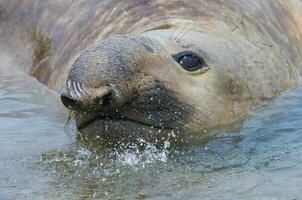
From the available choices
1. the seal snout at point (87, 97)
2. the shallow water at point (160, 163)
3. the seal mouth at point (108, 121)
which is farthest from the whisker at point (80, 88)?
the shallow water at point (160, 163)

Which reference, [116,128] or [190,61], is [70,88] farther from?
[190,61]

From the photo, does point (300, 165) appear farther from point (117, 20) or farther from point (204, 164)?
point (117, 20)

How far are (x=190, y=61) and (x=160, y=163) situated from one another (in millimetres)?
893

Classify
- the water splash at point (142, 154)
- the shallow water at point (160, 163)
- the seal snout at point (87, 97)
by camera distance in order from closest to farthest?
the shallow water at point (160, 163)
the seal snout at point (87, 97)
the water splash at point (142, 154)

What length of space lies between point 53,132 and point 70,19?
1.74m

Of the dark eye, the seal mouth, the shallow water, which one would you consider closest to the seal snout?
the seal mouth

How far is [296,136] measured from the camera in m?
5.50

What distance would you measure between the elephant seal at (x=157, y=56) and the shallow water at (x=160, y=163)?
0.14 meters

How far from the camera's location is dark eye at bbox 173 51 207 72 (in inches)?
219

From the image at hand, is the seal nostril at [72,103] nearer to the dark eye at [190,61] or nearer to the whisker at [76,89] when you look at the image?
the whisker at [76,89]

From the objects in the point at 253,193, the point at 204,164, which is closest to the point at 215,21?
the point at 204,164

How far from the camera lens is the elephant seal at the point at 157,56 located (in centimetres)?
505

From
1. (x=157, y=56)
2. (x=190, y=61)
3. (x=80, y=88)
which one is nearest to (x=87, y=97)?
(x=80, y=88)

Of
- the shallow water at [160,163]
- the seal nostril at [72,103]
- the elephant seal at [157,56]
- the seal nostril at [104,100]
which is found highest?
the elephant seal at [157,56]
